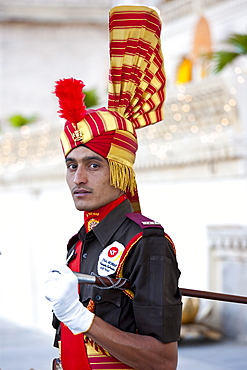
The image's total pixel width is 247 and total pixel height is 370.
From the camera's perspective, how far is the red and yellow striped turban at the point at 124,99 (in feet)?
8.08

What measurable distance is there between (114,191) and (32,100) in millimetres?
12960

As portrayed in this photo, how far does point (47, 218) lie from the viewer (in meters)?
9.91

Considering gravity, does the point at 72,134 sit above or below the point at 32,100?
below

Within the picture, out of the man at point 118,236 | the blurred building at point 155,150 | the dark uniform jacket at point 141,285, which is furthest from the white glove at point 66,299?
the blurred building at point 155,150

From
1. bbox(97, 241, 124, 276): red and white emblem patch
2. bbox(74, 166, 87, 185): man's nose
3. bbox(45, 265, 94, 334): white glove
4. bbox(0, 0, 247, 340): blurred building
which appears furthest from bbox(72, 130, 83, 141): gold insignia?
bbox(0, 0, 247, 340): blurred building

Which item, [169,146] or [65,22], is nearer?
[169,146]

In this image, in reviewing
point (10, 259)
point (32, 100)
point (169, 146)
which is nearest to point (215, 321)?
point (169, 146)

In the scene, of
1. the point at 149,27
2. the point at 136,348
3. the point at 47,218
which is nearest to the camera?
the point at 136,348

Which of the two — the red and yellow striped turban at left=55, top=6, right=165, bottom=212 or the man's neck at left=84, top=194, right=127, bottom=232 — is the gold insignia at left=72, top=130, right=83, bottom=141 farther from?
the man's neck at left=84, top=194, right=127, bottom=232

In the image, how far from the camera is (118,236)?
7.87 feet

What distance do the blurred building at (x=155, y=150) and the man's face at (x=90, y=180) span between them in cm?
362

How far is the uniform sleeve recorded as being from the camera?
2223 mm

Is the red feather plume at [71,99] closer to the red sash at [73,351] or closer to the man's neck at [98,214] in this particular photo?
the man's neck at [98,214]

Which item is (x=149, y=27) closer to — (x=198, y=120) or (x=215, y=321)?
(x=198, y=120)
